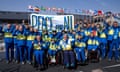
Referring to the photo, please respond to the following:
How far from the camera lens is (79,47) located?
14156 mm

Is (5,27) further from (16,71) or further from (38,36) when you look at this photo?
(16,71)

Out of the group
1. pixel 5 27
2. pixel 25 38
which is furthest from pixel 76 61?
pixel 5 27

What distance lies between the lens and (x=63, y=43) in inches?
519

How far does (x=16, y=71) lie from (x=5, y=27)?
125 inches

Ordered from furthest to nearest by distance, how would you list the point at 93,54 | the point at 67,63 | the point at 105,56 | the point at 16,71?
the point at 105,56
the point at 93,54
the point at 67,63
the point at 16,71

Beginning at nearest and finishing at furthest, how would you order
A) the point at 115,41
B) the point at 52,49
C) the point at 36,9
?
the point at 52,49 → the point at 115,41 → the point at 36,9

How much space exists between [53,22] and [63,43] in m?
4.96

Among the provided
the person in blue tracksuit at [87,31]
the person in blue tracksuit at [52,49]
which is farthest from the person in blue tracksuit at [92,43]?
the person in blue tracksuit at [52,49]

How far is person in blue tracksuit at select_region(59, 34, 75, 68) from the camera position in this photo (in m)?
13.1

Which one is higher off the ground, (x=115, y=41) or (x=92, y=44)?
(x=115, y=41)

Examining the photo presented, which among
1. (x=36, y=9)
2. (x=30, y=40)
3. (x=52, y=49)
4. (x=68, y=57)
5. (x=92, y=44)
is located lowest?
(x=68, y=57)

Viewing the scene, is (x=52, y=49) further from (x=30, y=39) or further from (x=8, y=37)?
(x=8, y=37)

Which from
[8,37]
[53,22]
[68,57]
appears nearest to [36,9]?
[53,22]

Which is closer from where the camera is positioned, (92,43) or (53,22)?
(92,43)
